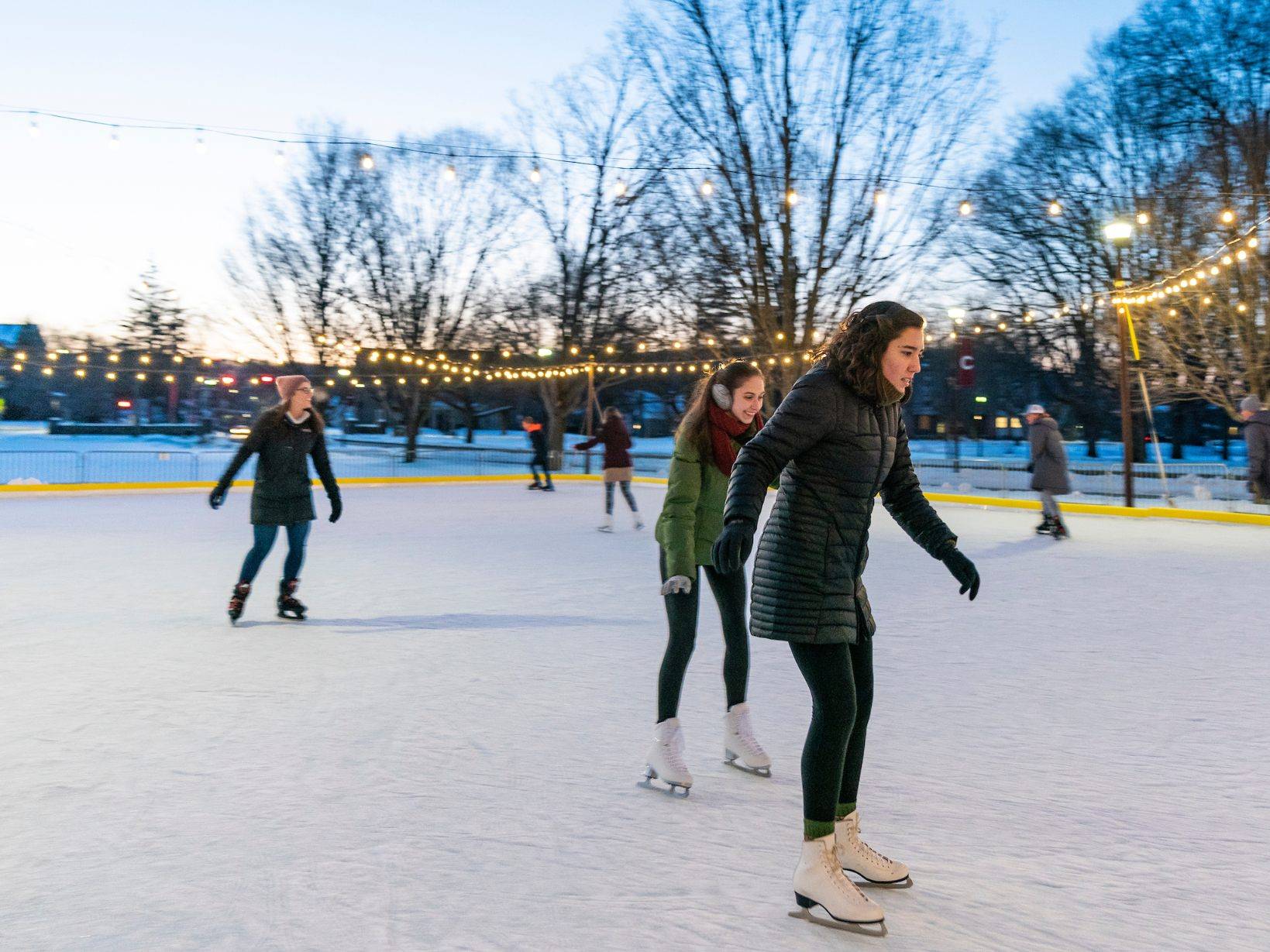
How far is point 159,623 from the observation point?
6809 millimetres

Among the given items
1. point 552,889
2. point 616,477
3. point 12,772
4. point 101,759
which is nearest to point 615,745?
point 552,889

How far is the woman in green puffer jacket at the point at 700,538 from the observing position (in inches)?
147

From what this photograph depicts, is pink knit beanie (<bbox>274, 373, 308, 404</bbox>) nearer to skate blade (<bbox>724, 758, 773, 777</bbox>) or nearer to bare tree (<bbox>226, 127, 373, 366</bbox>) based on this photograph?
skate blade (<bbox>724, 758, 773, 777</bbox>)

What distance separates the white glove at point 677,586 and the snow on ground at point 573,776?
2.18ft

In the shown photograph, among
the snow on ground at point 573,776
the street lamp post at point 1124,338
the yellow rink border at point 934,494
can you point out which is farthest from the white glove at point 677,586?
the street lamp post at point 1124,338

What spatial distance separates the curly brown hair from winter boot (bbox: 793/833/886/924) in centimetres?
114

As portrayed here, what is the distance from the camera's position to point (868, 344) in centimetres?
269

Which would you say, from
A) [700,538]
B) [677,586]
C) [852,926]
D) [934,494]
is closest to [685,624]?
[677,586]

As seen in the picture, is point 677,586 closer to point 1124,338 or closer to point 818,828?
point 818,828

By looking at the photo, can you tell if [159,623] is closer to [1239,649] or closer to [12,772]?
[12,772]

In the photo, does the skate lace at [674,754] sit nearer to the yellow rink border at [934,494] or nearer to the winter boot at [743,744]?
the winter boot at [743,744]

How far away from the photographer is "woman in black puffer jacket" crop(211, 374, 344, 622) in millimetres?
6707

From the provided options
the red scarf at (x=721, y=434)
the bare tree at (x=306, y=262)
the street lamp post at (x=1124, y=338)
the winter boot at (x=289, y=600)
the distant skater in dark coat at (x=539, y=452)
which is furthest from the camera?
the bare tree at (x=306, y=262)

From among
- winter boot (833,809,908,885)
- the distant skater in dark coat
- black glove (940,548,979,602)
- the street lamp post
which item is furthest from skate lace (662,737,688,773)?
the distant skater in dark coat
